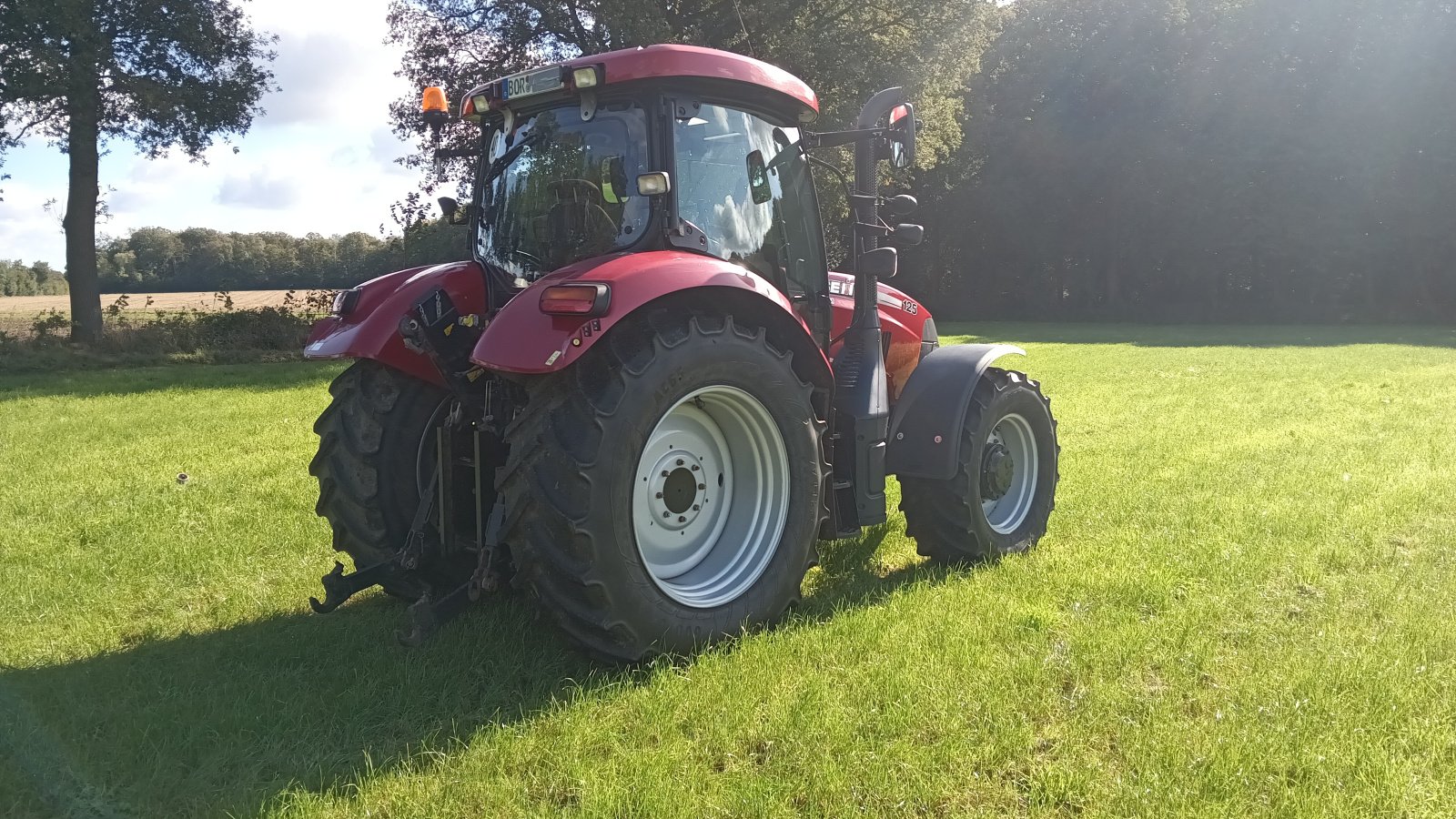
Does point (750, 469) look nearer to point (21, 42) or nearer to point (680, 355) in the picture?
point (680, 355)

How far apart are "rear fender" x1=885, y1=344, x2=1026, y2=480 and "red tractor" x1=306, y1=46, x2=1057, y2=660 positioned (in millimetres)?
12

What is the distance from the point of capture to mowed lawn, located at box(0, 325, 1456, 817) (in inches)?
107

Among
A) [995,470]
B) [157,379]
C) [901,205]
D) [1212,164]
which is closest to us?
[901,205]

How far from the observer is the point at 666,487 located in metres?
3.76

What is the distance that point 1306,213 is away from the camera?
32406 mm

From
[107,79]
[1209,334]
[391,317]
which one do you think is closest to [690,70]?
[391,317]

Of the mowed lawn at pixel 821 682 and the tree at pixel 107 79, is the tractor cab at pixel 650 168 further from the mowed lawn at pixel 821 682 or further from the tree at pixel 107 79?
the tree at pixel 107 79

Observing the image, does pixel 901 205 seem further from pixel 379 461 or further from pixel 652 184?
pixel 379 461

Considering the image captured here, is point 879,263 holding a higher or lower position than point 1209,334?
higher

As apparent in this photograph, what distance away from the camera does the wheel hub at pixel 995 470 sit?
4.95 m

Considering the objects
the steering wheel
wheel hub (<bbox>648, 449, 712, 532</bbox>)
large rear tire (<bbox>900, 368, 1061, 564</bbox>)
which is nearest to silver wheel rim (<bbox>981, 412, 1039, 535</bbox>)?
large rear tire (<bbox>900, 368, 1061, 564</bbox>)

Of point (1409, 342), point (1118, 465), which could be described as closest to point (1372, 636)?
point (1118, 465)

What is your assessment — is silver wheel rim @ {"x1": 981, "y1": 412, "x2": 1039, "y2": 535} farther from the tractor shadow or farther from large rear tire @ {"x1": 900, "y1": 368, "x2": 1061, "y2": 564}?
the tractor shadow

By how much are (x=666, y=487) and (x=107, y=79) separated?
17.8 m
